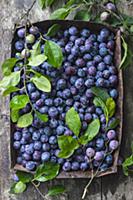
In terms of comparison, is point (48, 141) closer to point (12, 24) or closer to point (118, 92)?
point (118, 92)

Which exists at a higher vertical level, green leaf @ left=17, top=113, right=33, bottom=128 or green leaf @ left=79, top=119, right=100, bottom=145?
green leaf @ left=17, top=113, right=33, bottom=128

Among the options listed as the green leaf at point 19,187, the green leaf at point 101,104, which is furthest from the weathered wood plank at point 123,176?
the green leaf at point 19,187

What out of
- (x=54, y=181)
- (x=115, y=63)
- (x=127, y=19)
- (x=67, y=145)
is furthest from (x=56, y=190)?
(x=127, y=19)

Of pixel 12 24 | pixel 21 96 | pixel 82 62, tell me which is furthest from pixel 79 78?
pixel 12 24

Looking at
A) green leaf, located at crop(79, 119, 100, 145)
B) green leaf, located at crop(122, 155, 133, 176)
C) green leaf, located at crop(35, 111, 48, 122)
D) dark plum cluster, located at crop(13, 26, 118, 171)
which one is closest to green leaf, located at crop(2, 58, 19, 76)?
dark plum cluster, located at crop(13, 26, 118, 171)

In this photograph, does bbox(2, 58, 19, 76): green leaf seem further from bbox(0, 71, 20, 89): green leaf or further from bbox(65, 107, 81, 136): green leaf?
bbox(65, 107, 81, 136): green leaf

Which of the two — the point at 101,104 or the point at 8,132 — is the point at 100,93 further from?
the point at 8,132
